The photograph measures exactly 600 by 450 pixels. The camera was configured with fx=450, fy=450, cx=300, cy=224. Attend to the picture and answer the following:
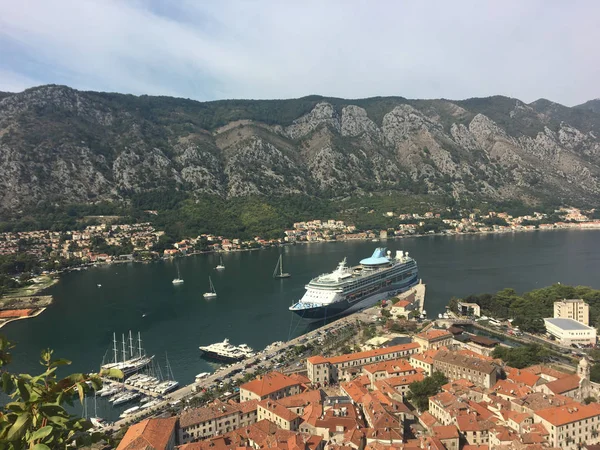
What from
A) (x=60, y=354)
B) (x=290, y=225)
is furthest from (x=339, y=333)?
(x=290, y=225)

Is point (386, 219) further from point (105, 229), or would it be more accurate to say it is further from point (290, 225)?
point (105, 229)

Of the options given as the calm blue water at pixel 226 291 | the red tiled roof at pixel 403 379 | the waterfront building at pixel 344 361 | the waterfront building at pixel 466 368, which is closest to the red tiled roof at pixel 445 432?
the red tiled roof at pixel 403 379

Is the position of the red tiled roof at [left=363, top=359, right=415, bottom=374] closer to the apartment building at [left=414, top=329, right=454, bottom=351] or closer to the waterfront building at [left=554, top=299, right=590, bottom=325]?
the apartment building at [left=414, top=329, right=454, bottom=351]

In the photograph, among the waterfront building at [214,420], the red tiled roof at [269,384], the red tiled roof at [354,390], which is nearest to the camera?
the waterfront building at [214,420]

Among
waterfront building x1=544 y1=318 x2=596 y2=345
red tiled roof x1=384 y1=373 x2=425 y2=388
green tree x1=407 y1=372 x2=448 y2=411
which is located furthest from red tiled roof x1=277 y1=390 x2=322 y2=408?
waterfront building x1=544 y1=318 x2=596 y2=345

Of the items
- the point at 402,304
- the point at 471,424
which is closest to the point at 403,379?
the point at 471,424

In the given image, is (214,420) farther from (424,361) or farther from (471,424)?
(424,361)

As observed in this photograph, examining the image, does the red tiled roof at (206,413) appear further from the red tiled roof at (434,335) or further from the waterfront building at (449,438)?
the red tiled roof at (434,335)
